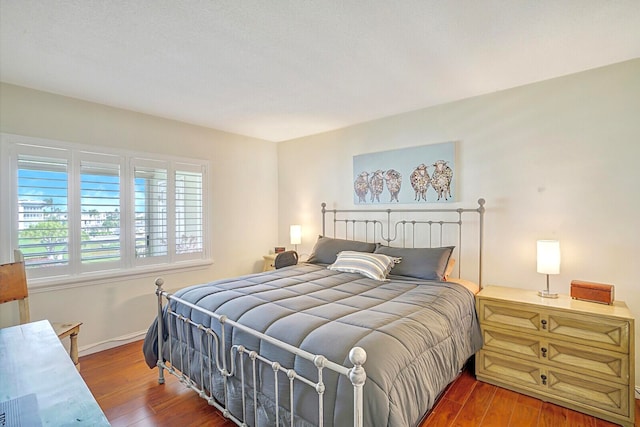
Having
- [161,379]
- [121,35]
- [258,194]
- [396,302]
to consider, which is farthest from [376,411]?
[258,194]

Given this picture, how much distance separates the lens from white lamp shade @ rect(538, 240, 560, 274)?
2.37m

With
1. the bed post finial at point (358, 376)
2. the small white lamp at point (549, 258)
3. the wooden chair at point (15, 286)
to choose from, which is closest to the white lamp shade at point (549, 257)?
the small white lamp at point (549, 258)

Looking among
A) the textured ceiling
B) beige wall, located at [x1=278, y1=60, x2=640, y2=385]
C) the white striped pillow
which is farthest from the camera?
the white striped pillow

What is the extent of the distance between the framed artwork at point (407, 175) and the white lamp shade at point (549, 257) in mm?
906

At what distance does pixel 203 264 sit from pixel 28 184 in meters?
1.79

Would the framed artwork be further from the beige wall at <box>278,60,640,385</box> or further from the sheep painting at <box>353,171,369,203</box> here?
the beige wall at <box>278,60,640,385</box>

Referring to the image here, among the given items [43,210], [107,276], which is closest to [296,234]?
[107,276]

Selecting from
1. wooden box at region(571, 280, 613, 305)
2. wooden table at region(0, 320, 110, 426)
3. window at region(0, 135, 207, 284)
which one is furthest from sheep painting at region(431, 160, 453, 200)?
wooden table at region(0, 320, 110, 426)

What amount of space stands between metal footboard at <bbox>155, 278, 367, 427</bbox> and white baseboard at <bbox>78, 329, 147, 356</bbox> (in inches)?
40.2

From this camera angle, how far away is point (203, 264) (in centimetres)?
383

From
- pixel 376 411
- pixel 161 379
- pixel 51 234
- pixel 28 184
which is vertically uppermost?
Result: pixel 28 184

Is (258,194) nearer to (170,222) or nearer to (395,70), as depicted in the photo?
(170,222)

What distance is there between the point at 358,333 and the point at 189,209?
112 inches

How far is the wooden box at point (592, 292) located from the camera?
2.19 meters
